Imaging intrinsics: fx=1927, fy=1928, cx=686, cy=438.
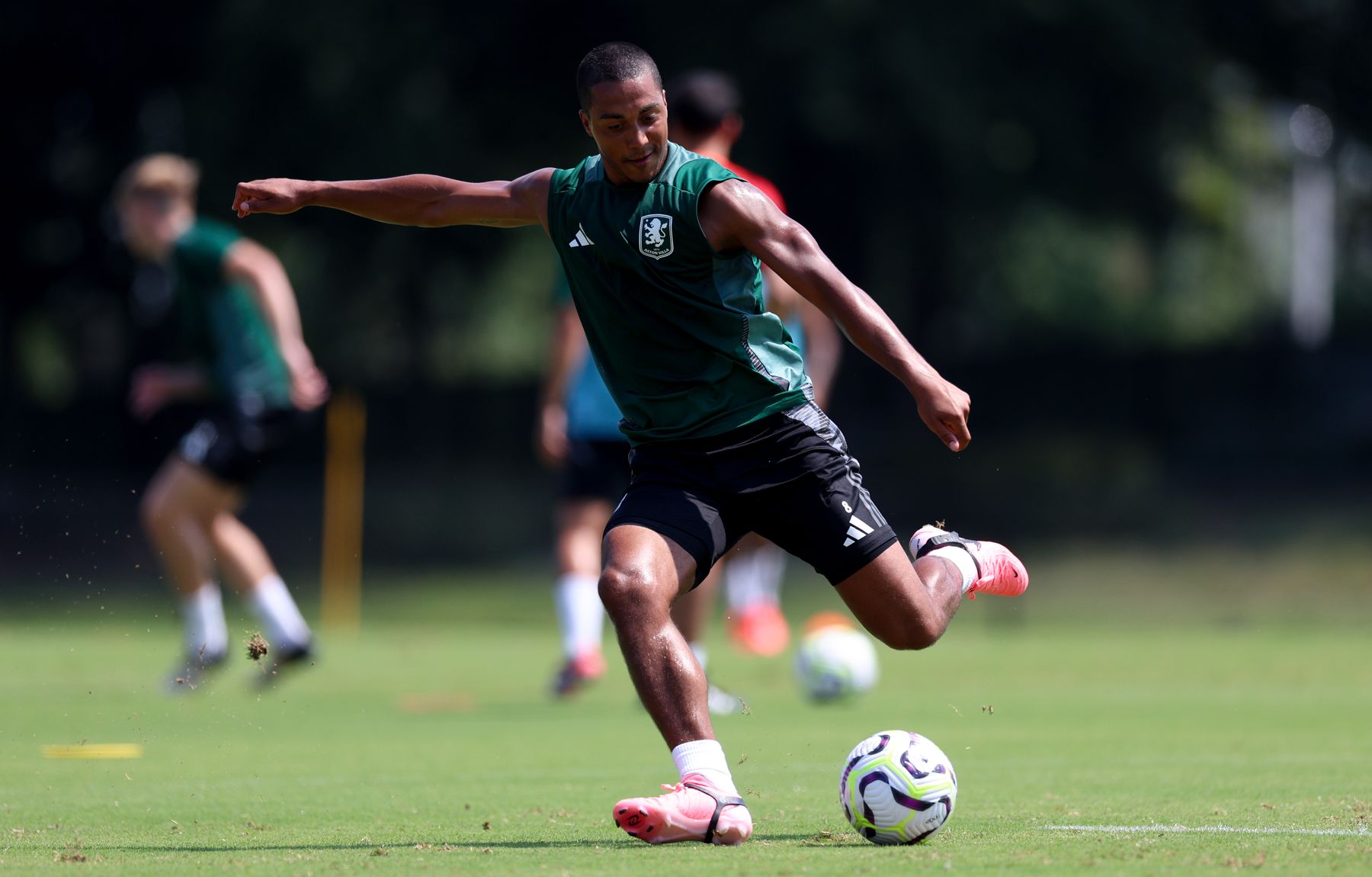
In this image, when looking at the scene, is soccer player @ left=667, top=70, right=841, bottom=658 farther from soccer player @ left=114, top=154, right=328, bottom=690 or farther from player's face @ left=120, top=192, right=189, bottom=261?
player's face @ left=120, top=192, right=189, bottom=261

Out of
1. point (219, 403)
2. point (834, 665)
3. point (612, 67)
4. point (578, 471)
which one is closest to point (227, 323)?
point (219, 403)

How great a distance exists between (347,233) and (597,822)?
20.9 m

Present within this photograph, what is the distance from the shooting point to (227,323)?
10.8 meters

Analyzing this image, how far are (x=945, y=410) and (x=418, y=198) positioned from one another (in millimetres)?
1767

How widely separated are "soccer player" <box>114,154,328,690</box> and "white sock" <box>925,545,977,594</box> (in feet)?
16.4

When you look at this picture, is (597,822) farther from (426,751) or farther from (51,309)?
(51,309)

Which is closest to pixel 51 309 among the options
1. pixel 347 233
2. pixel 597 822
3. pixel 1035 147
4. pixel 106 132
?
pixel 106 132

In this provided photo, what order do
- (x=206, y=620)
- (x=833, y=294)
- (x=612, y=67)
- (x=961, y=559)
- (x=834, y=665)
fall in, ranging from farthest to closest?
(x=206, y=620) → (x=834, y=665) → (x=961, y=559) → (x=612, y=67) → (x=833, y=294)

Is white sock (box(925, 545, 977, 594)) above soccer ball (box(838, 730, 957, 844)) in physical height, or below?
above

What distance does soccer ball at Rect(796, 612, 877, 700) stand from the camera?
957cm

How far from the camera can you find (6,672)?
40.8 feet

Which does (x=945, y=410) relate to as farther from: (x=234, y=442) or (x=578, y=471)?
(x=234, y=442)

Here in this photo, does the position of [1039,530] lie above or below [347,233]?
below

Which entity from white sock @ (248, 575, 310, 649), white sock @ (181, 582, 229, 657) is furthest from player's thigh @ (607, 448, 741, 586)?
white sock @ (181, 582, 229, 657)
